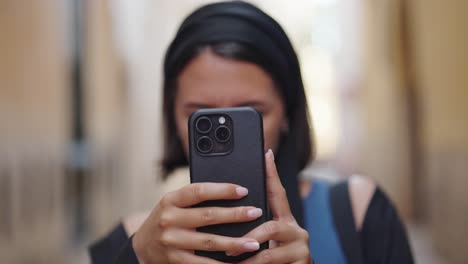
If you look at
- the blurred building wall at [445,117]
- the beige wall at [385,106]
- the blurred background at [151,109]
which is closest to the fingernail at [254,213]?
the blurred building wall at [445,117]

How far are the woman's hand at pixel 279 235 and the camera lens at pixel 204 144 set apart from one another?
0.17 feet

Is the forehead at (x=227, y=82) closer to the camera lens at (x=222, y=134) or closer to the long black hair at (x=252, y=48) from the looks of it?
the long black hair at (x=252, y=48)

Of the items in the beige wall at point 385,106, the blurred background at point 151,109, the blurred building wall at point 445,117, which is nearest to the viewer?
the blurred building wall at point 445,117

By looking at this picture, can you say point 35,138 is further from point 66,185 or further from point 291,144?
point 291,144

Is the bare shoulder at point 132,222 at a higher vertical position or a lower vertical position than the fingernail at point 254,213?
lower

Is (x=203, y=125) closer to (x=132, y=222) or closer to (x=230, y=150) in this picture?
(x=230, y=150)

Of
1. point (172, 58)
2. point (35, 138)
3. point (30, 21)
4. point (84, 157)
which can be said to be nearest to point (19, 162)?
point (35, 138)

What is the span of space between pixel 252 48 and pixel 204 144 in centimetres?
17

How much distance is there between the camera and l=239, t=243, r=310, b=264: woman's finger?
18.3 inches

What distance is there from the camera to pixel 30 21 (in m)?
2.33

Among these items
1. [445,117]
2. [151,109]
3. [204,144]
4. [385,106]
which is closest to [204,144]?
[204,144]

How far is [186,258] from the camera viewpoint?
1.51ft

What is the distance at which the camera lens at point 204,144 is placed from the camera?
0.50m

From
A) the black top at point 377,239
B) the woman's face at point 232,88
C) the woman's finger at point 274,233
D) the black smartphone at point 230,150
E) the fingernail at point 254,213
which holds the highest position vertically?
the woman's face at point 232,88
